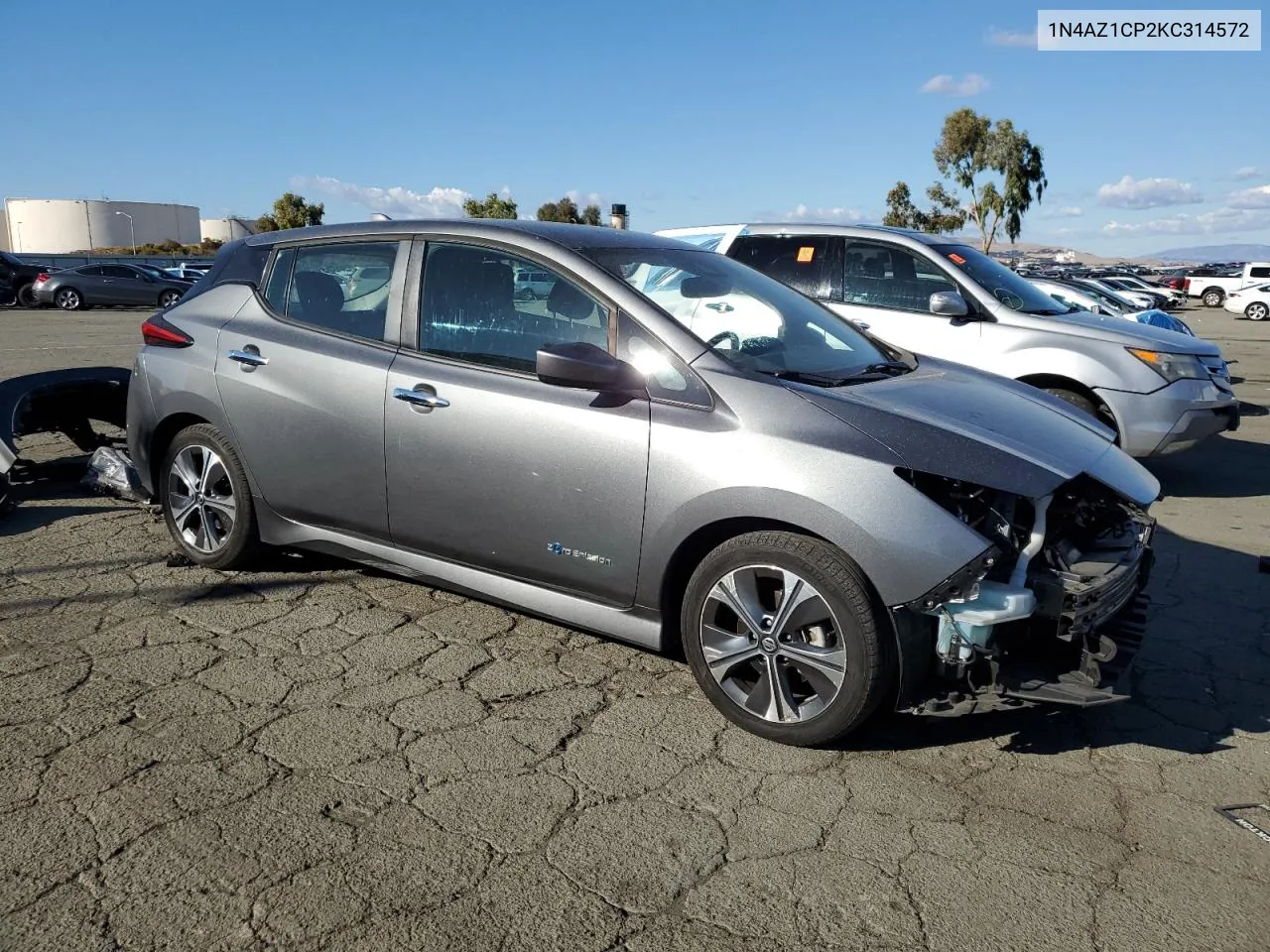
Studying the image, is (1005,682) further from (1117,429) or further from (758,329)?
(1117,429)

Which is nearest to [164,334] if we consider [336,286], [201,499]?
[201,499]

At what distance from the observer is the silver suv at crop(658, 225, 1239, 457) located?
7.22m

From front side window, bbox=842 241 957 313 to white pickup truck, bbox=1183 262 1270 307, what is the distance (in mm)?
37611

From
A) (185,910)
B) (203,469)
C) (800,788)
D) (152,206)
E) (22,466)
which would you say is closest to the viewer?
(185,910)

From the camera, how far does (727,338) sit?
384cm

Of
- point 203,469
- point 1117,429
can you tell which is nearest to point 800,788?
point 203,469

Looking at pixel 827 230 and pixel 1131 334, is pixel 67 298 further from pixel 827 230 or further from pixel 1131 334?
pixel 1131 334

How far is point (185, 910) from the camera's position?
2.46 meters

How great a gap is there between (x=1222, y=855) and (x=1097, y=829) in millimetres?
322

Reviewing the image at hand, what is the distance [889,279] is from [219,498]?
5.12 meters

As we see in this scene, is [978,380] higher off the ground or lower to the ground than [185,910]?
higher

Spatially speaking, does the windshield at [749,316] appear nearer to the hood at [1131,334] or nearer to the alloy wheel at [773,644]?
the alloy wheel at [773,644]

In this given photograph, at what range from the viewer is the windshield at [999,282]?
24.8 feet

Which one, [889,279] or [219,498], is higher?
[889,279]
